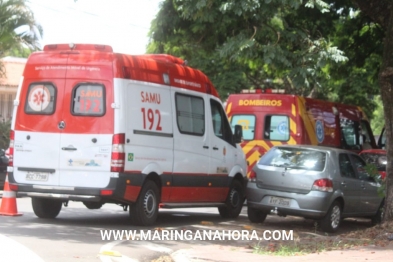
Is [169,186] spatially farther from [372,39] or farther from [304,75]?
[372,39]

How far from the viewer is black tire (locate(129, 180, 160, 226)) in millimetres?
12617

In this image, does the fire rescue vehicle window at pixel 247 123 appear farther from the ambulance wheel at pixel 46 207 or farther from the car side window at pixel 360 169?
the ambulance wheel at pixel 46 207

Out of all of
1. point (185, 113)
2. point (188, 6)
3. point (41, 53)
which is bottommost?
point (185, 113)

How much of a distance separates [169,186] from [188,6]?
12.8 ft

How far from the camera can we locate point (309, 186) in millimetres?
13273

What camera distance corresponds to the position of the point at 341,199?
45.1 feet

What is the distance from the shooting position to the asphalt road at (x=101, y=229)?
9.74 metres

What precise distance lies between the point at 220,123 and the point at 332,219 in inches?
118

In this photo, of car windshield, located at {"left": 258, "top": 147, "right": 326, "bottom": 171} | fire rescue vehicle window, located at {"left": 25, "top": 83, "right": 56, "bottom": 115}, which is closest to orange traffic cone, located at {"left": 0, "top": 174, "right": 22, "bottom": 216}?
fire rescue vehicle window, located at {"left": 25, "top": 83, "right": 56, "bottom": 115}

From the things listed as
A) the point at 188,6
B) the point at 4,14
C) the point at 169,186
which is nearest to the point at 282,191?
the point at 169,186

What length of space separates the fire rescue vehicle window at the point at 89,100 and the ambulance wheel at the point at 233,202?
13.6ft

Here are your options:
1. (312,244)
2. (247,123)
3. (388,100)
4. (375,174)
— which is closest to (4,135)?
(247,123)

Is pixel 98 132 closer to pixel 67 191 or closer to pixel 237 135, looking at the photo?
pixel 67 191

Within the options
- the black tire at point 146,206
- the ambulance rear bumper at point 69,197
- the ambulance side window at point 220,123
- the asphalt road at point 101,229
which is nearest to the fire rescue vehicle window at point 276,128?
the asphalt road at point 101,229
